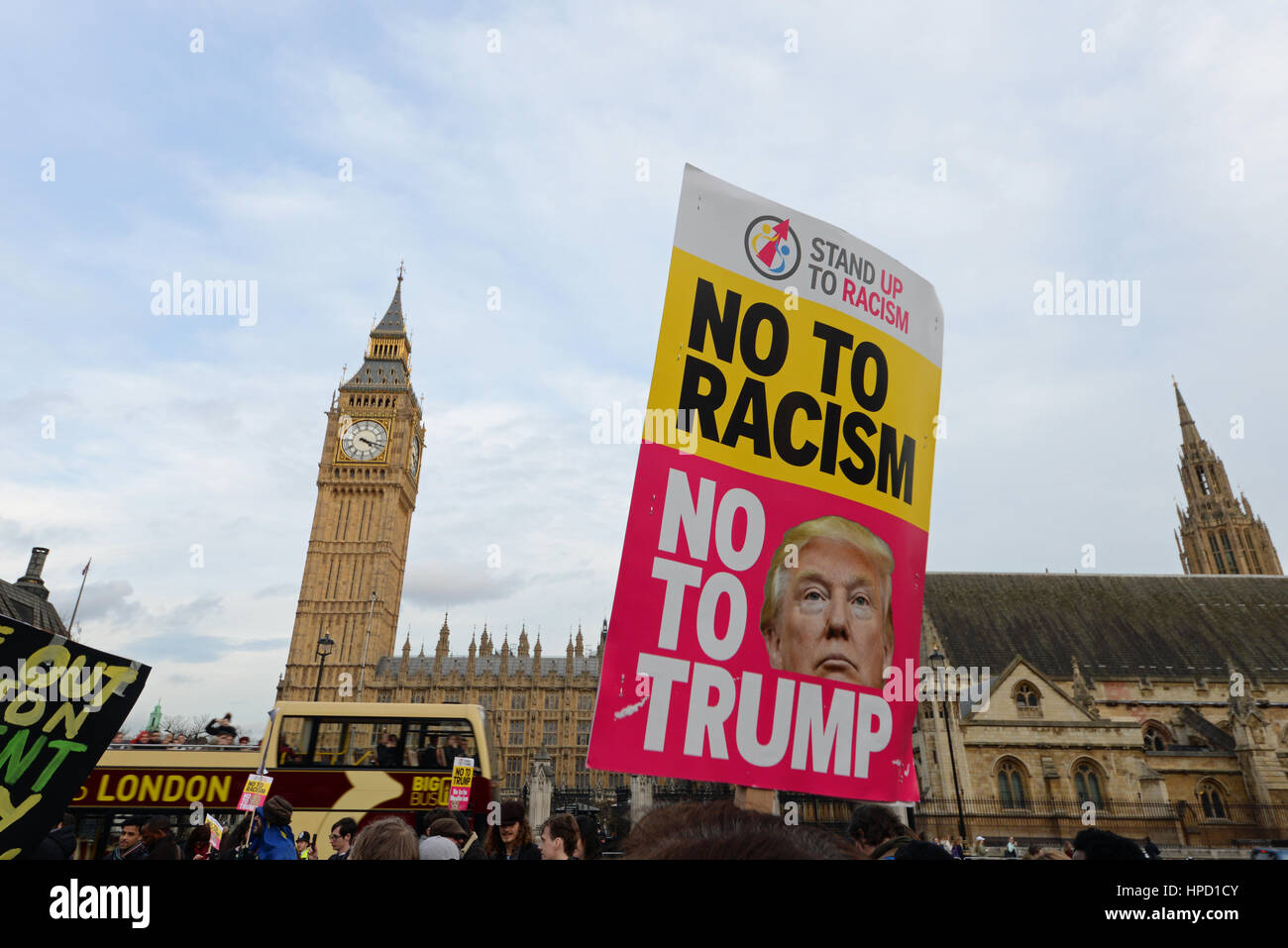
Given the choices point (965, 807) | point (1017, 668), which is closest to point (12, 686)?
point (965, 807)

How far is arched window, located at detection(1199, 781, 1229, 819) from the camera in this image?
2834 cm

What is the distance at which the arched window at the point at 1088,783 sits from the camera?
26.4 meters

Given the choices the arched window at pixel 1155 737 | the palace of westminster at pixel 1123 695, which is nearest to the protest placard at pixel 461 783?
the palace of westminster at pixel 1123 695

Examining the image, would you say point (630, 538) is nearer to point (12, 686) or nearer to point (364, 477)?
point (12, 686)

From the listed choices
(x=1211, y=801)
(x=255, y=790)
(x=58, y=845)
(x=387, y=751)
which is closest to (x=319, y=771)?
(x=387, y=751)

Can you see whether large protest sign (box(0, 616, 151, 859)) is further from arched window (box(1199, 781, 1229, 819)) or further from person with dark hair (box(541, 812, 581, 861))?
arched window (box(1199, 781, 1229, 819))

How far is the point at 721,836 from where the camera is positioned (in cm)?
152

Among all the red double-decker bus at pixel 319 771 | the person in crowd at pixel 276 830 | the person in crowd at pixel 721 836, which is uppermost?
the person in crowd at pixel 721 836

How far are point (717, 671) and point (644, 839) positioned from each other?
0.91m

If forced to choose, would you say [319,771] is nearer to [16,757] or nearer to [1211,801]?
[16,757]

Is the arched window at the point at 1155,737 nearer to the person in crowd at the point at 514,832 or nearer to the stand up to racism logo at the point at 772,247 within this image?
the person in crowd at the point at 514,832

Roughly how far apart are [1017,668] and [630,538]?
30.5 meters

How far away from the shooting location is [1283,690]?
32000 mm

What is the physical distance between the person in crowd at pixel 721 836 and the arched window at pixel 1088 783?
30689 millimetres
